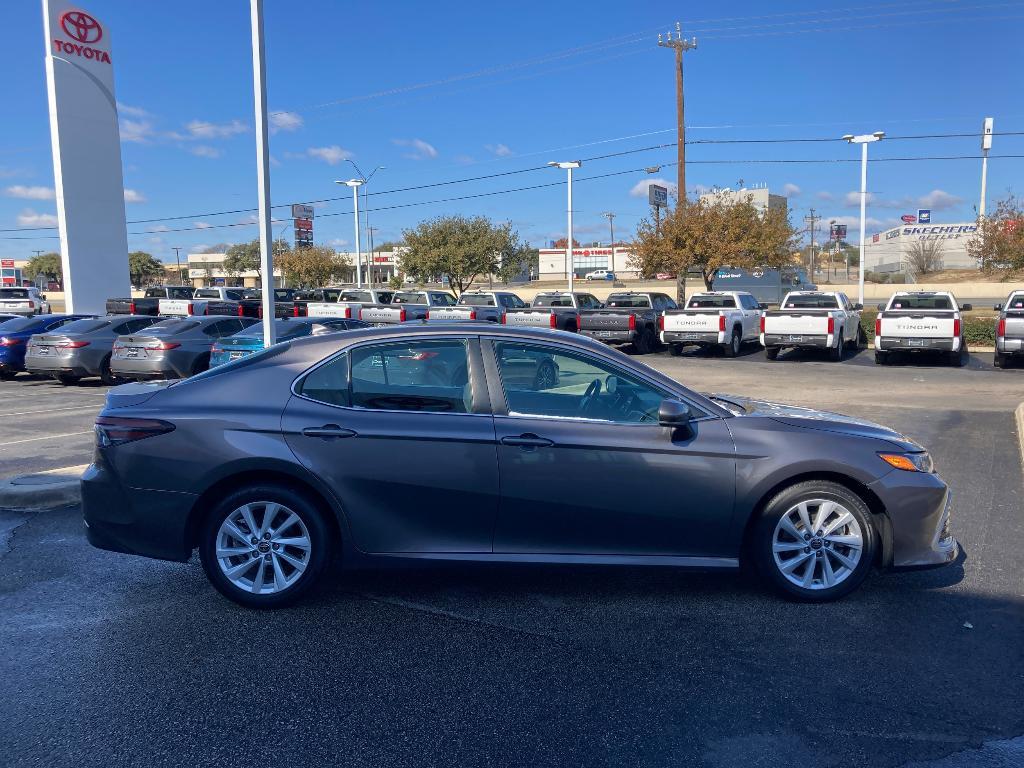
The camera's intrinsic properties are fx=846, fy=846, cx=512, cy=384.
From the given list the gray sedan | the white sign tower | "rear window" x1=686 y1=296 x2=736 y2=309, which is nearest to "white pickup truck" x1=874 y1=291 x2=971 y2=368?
"rear window" x1=686 y1=296 x2=736 y2=309

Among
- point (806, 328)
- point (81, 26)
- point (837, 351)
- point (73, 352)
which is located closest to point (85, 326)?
point (73, 352)

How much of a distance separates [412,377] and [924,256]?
79.8m

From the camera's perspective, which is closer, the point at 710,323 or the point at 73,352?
the point at 73,352

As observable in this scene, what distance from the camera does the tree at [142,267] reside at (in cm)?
9756

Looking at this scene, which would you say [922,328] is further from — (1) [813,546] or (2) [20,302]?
(2) [20,302]

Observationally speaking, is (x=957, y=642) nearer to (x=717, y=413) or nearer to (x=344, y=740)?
(x=717, y=413)

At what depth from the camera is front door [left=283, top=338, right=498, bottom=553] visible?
466 centimetres

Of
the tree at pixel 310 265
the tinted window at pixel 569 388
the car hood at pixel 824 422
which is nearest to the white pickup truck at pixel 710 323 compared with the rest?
the car hood at pixel 824 422

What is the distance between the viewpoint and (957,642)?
4.40 metres

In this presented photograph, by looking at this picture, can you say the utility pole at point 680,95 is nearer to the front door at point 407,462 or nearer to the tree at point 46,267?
the front door at point 407,462

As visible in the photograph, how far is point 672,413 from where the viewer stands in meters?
4.54

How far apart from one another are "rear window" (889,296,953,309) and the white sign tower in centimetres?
2615

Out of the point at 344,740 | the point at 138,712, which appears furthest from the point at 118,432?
the point at 344,740

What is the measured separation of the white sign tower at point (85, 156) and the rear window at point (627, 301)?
1844 cm
